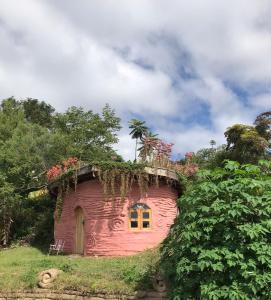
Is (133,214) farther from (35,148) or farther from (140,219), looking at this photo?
(35,148)

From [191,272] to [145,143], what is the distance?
10438 mm

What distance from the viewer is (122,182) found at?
674 inches

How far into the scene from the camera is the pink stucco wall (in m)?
17.0

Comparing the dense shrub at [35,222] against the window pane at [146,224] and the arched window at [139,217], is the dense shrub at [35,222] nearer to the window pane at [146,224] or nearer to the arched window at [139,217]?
the arched window at [139,217]

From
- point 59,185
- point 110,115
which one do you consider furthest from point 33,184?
point 110,115

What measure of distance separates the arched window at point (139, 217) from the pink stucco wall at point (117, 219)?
15 cm

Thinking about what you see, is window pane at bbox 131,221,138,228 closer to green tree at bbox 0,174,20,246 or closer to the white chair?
the white chair

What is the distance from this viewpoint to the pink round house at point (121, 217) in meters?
17.1

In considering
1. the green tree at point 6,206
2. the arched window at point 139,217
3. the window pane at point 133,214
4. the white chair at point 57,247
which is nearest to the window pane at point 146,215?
the arched window at point 139,217

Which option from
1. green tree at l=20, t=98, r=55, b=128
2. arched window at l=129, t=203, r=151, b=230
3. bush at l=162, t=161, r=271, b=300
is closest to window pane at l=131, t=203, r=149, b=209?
arched window at l=129, t=203, r=151, b=230

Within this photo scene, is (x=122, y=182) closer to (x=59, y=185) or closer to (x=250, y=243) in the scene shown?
(x=59, y=185)

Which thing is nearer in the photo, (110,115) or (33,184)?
(33,184)

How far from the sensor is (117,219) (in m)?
17.2

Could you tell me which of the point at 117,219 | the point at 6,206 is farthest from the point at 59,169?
the point at 6,206
